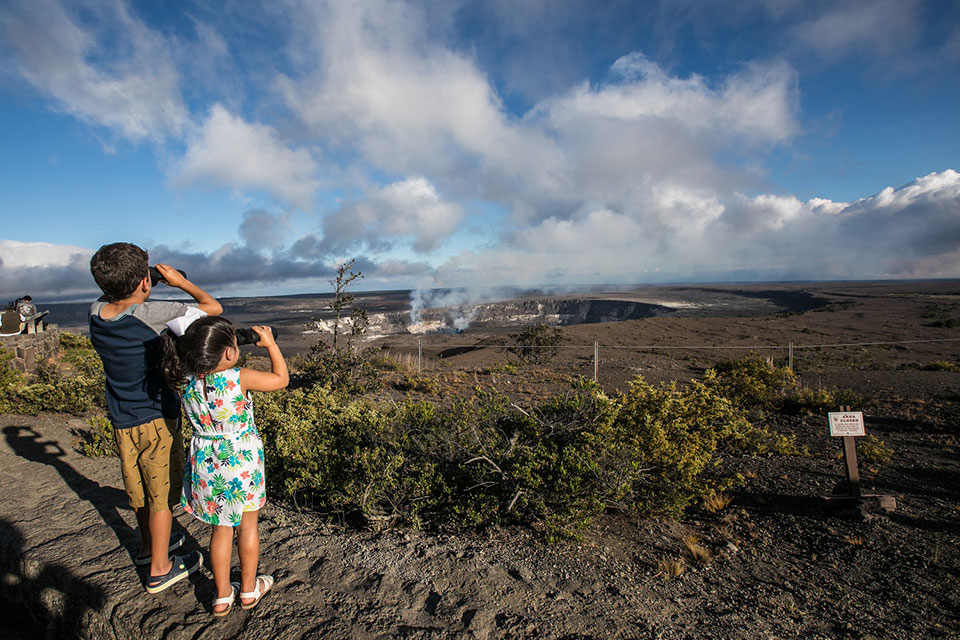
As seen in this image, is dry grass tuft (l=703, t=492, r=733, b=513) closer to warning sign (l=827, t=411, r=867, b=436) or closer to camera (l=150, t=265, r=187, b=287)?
warning sign (l=827, t=411, r=867, b=436)

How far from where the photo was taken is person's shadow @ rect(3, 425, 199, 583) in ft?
9.26

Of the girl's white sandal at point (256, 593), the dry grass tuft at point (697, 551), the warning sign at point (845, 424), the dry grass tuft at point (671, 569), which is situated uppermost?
the warning sign at point (845, 424)

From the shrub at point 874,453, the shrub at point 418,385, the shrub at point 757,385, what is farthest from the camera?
the shrub at point 418,385

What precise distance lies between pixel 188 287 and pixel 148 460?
32.5 inches

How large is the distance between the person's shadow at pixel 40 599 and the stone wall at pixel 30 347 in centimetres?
841

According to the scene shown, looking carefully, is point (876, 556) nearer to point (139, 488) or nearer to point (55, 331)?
point (139, 488)

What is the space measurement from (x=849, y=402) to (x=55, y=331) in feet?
51.7

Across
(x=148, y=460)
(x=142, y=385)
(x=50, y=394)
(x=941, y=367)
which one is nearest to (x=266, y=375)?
(x=142, y=385)

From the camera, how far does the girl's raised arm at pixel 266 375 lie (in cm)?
210

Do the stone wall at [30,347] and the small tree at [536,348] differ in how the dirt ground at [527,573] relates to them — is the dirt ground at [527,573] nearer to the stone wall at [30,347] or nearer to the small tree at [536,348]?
the stone wall at [30,347]

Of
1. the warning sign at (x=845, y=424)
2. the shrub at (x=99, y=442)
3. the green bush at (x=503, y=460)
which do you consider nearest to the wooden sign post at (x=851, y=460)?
the warning sign at (x=845, y=424)

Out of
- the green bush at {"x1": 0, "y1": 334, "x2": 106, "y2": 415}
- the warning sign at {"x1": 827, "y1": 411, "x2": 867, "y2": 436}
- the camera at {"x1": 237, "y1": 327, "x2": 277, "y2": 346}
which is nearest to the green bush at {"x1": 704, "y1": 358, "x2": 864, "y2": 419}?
the warning sign at {"x1": 827, "y1": 411, "x2": 867, "y2": 436}

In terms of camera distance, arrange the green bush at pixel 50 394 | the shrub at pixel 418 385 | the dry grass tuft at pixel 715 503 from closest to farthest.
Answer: the dry grass tuft at pixel 715 503
the green bush at pixel 50 394
the shrub at pixel 418 385

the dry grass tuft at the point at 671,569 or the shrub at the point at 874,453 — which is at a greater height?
the dry grass tuft at the point at 671,569
